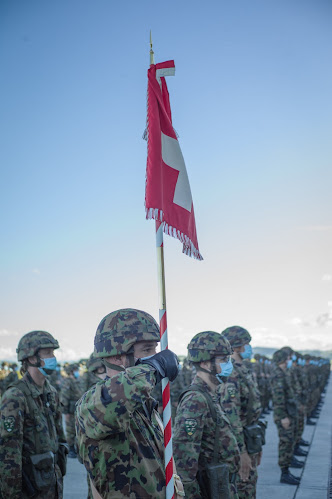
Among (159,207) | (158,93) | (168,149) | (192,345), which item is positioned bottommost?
(192,345)

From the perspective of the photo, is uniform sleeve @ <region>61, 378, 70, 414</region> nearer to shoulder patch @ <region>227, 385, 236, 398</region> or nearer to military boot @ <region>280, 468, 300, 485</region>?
military boot @ <region>280, 468, 300, 485</region>

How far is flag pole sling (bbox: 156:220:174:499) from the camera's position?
8.22 feet

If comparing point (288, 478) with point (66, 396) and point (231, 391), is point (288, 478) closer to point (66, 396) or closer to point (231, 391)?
point (231, 391)

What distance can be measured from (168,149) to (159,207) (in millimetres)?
489

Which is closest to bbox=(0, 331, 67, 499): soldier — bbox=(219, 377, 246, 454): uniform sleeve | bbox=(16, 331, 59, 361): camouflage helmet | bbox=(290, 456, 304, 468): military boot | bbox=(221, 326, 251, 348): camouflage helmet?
bbox=(16, 331, 59, 361): camouflage helmet

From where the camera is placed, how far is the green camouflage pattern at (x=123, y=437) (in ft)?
7.22

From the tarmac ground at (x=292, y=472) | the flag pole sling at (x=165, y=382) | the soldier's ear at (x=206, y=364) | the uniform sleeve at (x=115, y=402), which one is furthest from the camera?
the tarmac ground at (x=292, y=472)

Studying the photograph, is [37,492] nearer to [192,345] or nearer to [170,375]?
[192,345]

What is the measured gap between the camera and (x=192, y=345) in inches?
179

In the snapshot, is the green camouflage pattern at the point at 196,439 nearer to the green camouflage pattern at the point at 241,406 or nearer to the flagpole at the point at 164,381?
the flagpole at the point at 164,381

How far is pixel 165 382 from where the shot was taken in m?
2.62

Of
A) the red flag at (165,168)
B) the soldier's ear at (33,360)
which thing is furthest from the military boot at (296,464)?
the red flag at (165,168)

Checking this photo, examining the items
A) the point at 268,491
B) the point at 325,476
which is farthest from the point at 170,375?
the point at 325,476

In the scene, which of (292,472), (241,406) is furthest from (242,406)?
(292,472)
